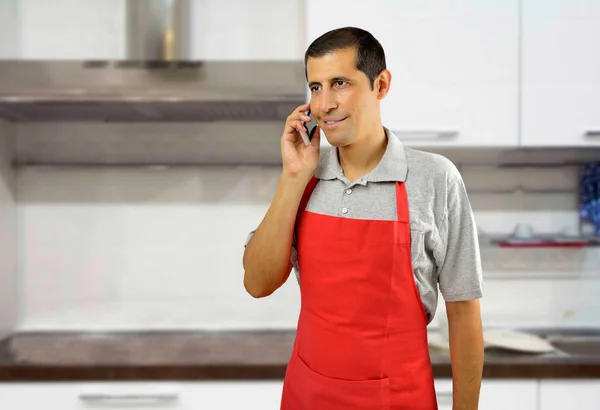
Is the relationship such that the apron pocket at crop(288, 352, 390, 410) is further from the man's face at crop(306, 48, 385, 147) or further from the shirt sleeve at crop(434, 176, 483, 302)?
the man's face at crop(306, 48, 385, 147)

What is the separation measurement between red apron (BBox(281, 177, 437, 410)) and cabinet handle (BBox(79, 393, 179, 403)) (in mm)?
713

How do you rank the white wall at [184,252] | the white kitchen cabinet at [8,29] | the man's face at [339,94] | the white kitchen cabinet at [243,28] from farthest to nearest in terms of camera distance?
the white wall at [184,252] → the white kitchen cabinet at [243,28] → the white kitchen cabinet at [8,29] → the man's face at [339,94]

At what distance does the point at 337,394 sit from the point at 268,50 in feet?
4.55

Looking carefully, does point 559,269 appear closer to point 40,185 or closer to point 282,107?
point 282,107

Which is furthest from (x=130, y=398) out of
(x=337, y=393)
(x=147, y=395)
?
(x=337, y=393)

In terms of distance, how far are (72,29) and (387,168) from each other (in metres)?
1.51

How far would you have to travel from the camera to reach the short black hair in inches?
38.1

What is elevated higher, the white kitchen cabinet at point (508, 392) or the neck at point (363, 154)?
the neck at point (363, 154)

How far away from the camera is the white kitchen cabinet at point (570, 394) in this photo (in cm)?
163

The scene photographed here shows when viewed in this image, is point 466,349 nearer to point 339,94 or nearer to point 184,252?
point 339,94

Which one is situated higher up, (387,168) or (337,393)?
(387,168)

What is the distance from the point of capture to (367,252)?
1.03m

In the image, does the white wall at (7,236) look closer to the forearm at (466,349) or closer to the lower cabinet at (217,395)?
the lower cabinet at (217,395)

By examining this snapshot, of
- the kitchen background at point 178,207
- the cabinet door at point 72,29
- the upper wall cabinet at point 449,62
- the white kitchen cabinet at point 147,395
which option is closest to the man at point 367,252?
the white kitchen cabinet at point 147,395
